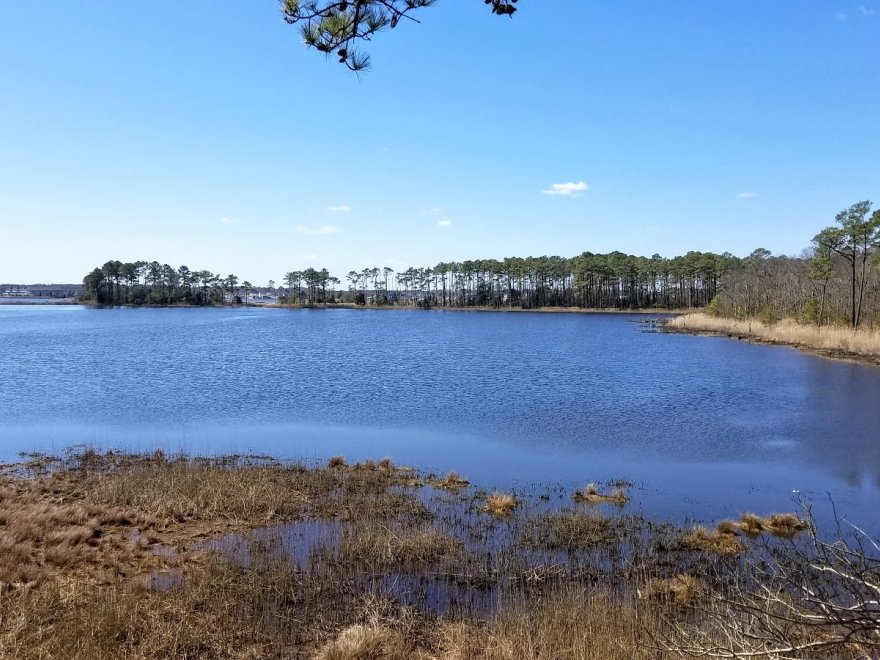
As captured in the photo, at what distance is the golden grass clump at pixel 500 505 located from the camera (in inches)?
436

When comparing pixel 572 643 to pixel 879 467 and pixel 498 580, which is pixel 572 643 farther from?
pixel 879 467

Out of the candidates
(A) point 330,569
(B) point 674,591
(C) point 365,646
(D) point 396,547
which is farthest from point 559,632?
(A) point 330,569

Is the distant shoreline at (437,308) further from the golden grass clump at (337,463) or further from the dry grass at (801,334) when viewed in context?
the golden grass clump at (337,463)

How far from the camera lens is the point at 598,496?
12125 mm

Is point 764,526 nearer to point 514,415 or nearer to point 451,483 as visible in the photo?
point 451,483

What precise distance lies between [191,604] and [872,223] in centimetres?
4571

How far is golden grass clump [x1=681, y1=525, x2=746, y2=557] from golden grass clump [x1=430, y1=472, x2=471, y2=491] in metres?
4.79

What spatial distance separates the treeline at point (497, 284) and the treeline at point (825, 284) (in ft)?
139

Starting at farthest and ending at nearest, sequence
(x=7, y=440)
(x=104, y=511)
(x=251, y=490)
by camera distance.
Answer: (x=7, y=440), (x=251, y=490), (x=104, y=511)

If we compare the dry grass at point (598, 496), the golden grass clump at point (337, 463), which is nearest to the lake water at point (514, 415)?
the dry grass at point (598, 496)

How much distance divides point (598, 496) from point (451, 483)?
3.14m

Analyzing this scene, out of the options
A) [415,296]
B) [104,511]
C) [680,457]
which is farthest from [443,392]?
[415,296]

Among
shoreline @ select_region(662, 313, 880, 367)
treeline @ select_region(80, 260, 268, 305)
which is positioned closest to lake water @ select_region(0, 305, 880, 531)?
shoreline @ select_region(662, 313, 880, 367)

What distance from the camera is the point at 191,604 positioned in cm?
701
